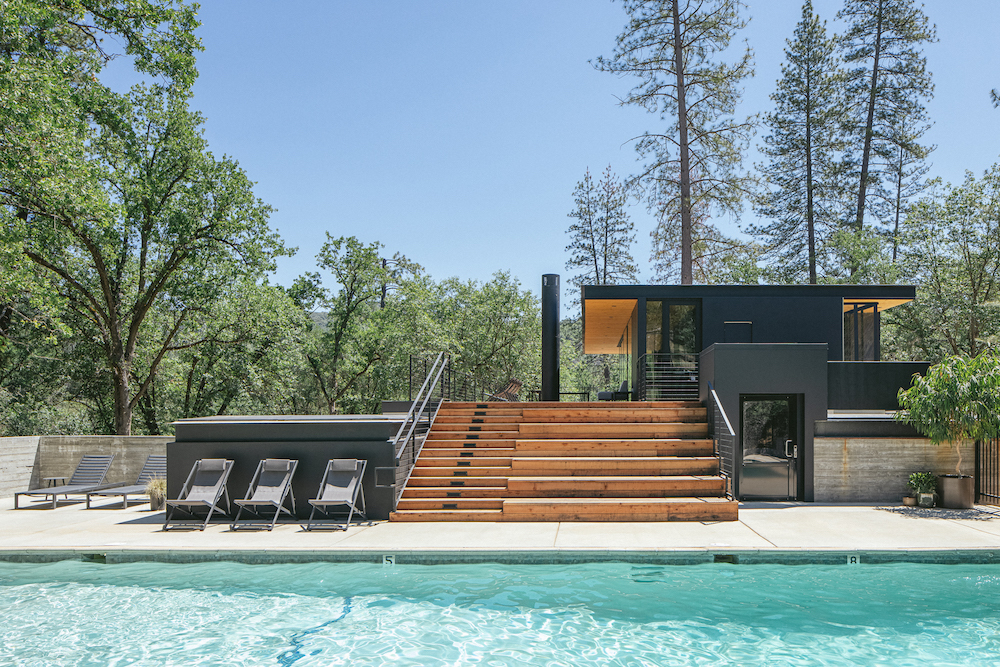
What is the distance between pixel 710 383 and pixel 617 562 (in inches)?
203

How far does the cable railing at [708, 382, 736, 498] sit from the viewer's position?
9.62 m

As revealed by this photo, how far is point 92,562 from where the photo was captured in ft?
23.9

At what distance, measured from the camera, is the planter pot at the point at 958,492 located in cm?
1027

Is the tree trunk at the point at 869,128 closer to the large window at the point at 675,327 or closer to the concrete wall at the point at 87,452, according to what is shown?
the large window at the point at 675,327

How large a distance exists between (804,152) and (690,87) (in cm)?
772

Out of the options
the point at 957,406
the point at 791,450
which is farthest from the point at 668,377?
the point at 957,406

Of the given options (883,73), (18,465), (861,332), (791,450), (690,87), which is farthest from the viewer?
(883,73)

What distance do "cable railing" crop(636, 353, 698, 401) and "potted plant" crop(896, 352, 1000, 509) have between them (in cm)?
434

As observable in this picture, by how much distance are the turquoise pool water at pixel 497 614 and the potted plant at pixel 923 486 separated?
3.83 m

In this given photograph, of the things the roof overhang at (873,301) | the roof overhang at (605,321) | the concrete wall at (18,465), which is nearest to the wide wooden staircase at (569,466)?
the roof overhang at (605,321)

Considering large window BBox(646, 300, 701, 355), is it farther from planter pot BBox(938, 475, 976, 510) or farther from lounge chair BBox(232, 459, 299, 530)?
lounge chair BBox(232, 459, 299, 530)

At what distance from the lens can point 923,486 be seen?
34.4ft

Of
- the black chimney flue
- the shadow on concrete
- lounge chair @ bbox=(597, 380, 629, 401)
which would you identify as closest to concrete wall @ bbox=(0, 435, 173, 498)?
the black chimney flue

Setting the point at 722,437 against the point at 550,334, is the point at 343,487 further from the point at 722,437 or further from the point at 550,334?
the point at 550,334
